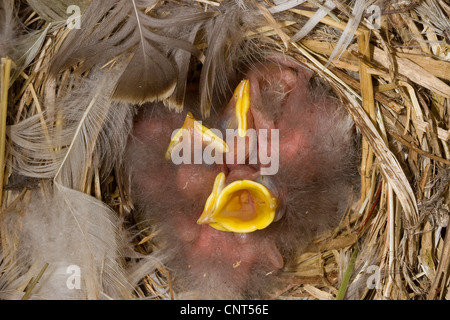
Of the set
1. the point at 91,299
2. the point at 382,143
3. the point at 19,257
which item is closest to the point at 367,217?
the point at 382,143

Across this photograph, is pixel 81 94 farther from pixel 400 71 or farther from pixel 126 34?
pixel 400 71

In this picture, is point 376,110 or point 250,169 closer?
point 376,110

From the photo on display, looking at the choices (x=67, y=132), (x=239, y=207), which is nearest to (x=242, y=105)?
(x=239, y=207)

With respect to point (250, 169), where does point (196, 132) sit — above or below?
above

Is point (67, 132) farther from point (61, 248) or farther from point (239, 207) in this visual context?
point (239, 207)

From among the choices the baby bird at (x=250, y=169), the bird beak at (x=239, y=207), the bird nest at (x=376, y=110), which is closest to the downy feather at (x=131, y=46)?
the bird nest at (x=376, y=110)

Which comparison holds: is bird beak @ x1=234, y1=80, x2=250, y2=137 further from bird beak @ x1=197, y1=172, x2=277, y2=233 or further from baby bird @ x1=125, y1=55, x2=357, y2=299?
bird beak @ x1=197, y1=172, x2=277, y2=233

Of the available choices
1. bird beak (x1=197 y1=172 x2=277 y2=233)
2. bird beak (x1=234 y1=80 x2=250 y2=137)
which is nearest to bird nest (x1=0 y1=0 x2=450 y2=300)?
bird beak (x1=234 y1=80 x2=250 y2=137)
